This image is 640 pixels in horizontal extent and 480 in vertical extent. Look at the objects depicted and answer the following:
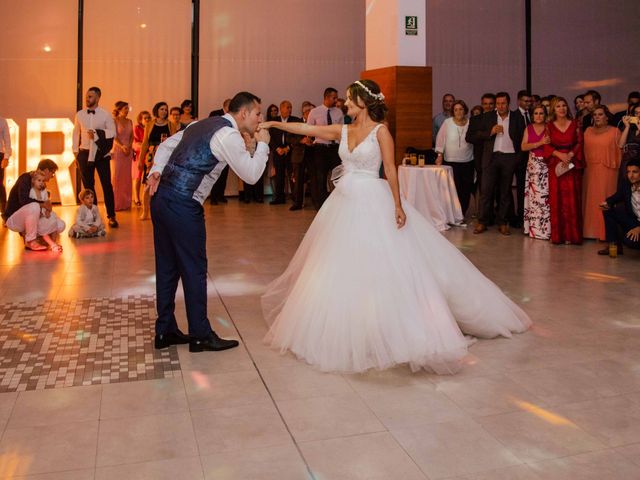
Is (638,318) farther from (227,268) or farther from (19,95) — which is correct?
(19,95)

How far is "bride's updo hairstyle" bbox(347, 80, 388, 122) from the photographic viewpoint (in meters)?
4.30

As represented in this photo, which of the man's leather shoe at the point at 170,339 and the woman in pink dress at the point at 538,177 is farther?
the woman in pink dress at the point at 538,177

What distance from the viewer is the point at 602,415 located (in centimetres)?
327

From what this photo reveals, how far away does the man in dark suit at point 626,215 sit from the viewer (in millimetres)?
6809

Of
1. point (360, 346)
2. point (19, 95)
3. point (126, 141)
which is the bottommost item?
point (360, 346)

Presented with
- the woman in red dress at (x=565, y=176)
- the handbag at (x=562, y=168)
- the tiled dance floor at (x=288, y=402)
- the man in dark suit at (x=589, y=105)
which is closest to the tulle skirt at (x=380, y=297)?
the tiled dance floor at (x=288, y=402)

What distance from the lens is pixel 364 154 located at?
4328mm

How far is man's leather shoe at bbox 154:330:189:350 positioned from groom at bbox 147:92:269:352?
104 millimetres

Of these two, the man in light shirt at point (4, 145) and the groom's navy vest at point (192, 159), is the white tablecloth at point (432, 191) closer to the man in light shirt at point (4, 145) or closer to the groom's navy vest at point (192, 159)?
the man in light shirt at point (4, 145)

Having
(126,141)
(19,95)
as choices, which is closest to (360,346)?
(126,141)

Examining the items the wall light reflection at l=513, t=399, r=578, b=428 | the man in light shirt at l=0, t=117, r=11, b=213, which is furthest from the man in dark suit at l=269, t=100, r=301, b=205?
the wall light reflection at l=513, t=399, r=578, b=428

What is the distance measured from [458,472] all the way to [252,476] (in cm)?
72

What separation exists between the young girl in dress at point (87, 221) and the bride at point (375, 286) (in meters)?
4.08

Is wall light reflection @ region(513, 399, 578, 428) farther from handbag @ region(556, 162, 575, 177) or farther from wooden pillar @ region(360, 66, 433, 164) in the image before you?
wooden pillar @ region(360, 66, 433, 164)
